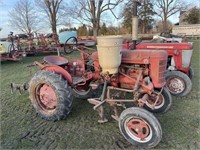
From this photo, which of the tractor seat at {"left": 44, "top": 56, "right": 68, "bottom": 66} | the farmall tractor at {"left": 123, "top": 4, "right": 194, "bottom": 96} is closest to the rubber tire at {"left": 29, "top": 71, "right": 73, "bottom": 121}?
the tractor seat at {"left": 44, "top": 56, "right": 68, "bottom": 66}

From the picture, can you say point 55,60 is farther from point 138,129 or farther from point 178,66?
point 178,66

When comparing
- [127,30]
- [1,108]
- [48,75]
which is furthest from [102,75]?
[127,30]

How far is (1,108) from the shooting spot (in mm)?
3395

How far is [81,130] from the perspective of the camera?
2564 millimetres

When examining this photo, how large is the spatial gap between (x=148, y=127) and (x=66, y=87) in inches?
48.2

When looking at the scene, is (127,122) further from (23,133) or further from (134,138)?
(23,133)

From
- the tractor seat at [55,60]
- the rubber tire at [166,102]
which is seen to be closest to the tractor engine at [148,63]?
the rubber tire at [166,102]

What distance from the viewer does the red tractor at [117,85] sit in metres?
2.21

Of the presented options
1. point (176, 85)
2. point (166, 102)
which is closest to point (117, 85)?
point (166, 102)

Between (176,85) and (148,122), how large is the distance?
1995mm

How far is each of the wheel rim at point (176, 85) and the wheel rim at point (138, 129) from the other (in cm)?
184

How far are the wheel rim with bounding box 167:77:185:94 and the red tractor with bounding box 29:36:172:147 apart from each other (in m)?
0.93

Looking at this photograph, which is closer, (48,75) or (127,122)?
(127,122)

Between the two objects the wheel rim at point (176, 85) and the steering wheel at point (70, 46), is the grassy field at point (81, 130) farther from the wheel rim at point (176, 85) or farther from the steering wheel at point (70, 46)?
the steering wheel at point (70, 46)
